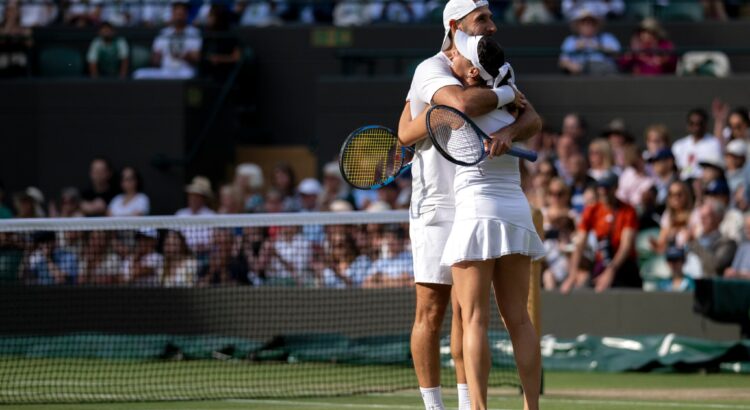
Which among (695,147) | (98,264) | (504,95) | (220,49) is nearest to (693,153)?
(695,147)

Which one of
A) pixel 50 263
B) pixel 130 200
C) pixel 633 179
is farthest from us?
pixel 130 200

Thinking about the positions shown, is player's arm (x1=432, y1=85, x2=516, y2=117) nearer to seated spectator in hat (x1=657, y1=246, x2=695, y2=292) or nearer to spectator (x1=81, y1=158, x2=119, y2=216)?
seated spectator in hat (x1=657, y1=246, x2=695, y2=292)

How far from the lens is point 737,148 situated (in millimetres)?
13742

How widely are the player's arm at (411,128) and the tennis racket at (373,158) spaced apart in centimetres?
27

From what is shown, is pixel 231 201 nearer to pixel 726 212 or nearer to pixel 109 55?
pixel 109 55

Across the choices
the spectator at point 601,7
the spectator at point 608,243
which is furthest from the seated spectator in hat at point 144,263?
the spectator at point 601,7

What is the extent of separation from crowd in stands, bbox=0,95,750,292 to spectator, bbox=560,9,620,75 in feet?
6.53

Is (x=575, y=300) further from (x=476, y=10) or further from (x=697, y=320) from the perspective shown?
(x=476, y=10)

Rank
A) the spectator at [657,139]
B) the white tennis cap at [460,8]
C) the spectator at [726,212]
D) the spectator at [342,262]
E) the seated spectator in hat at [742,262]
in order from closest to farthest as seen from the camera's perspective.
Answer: the white tennis cap at [460,8] < the seated spectator in hat at [742,262] < the spectator at [342,262] < the spectator at [726,212] < the spectator at [657,139]

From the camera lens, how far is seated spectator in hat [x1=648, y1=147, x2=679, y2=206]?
1374 cm

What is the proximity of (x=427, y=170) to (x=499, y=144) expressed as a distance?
2.23 feet

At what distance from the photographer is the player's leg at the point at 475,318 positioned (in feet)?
21.9

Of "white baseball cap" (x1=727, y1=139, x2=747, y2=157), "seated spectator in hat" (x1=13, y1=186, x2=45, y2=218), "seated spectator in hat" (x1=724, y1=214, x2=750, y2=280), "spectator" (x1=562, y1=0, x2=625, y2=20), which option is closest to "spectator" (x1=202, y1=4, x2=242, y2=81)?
"seated spectator in hat" (x1=13, y1=186, x2=45, y2=218)

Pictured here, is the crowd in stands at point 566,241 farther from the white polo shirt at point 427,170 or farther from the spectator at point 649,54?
the white polo shirt at point 427,170
